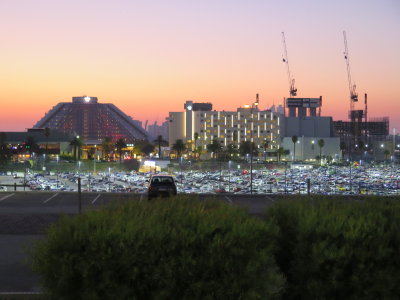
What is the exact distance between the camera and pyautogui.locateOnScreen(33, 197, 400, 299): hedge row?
6.35m

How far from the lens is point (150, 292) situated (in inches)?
255

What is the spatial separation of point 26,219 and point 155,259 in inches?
564

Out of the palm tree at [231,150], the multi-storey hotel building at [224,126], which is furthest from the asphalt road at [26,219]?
the multi-storey hotel building at [224,126]

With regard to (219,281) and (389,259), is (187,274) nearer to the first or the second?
(219,281)

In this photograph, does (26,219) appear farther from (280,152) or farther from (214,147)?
(280,152)

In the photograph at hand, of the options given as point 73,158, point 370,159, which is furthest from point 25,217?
point 370,159

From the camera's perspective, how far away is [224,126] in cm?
19200

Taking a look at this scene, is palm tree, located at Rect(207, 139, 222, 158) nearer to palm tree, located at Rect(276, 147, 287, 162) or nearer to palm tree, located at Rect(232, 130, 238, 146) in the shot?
palm tree, located at Rect(232, 130, 238, 146)

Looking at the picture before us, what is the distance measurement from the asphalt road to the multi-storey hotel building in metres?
158

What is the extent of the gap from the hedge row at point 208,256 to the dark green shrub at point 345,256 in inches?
0.5

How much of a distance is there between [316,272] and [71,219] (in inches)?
127

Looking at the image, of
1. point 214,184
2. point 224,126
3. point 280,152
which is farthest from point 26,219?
point 224,126

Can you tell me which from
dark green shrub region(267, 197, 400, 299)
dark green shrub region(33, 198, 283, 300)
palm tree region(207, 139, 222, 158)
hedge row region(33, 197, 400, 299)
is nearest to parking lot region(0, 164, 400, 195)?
dark green shrub region(267, 197, 400, 299)

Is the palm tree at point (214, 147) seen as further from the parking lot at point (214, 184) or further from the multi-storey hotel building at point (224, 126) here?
the parking lot at point (214, 184)
